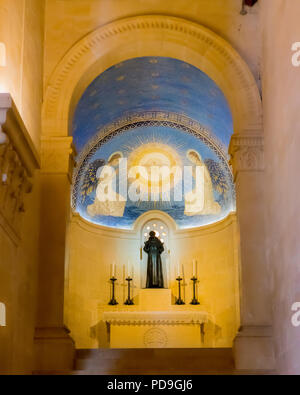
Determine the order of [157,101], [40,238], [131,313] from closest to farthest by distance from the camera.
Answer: [40,238] → [131,313] → [157,101]

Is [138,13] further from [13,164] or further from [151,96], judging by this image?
[13,164]

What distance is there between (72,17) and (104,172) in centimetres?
590

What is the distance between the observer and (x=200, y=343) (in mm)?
16719

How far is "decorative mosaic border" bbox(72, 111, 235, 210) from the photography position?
58.3ft

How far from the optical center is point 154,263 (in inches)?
734

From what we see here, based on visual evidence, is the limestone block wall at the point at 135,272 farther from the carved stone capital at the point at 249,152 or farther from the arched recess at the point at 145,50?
the arched recess at the point at 145,50

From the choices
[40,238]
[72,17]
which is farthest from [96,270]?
[72,17]

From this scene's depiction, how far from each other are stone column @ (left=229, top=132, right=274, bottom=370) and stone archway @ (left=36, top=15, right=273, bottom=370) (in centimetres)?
2

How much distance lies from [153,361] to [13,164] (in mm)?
4972

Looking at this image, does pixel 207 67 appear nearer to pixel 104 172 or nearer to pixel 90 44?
pixel 90 44

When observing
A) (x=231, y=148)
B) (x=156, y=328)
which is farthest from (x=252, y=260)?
(x=156, y=328)

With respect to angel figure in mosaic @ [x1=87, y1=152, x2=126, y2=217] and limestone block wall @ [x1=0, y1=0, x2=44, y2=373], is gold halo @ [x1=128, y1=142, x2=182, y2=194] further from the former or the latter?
limestone block wall @ [x1=0, y1=0, x2=44, y2=373]

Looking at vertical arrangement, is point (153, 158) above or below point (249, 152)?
above

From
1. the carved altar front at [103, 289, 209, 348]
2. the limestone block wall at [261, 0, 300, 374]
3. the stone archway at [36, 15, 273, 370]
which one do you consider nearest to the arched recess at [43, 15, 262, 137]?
the stone archway at [36, 15, 273, 370]
